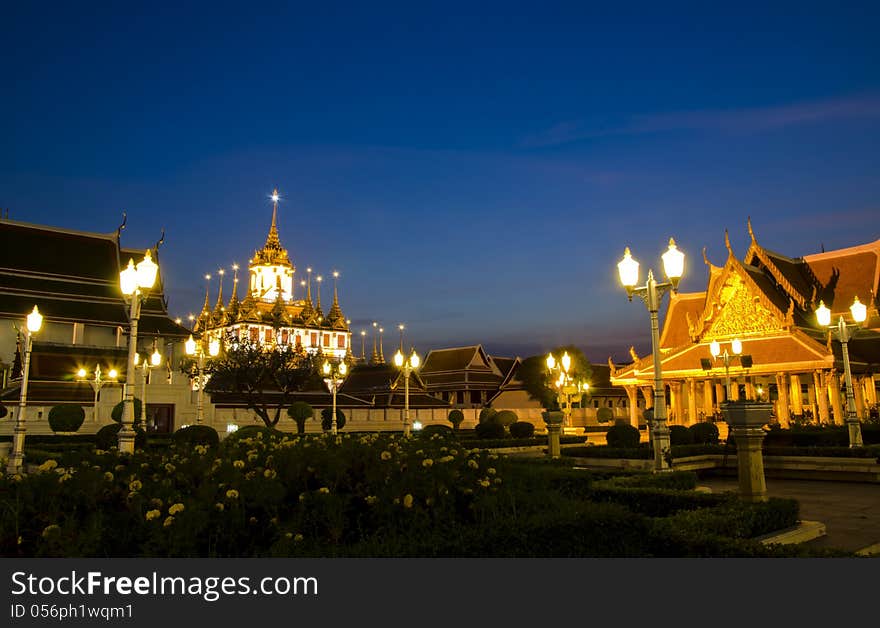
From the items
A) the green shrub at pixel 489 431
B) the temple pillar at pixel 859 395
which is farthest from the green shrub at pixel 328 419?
the temple pillar at pixel 859 395

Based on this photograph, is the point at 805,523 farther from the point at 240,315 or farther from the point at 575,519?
the point at 240,315

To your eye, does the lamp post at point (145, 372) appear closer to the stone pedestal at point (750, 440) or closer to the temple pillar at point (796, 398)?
the stone pedestal at point (750, 440)

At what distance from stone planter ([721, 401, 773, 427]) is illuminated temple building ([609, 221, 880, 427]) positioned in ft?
77.3

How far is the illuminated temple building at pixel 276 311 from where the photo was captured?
334 feet

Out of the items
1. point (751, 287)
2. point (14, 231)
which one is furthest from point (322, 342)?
point (751, 287)

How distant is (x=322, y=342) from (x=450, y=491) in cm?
10638

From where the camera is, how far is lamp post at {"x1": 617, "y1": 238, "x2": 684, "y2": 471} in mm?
10961

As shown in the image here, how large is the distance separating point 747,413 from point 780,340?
90.7 feet

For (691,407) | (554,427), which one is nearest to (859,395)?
(691,407)

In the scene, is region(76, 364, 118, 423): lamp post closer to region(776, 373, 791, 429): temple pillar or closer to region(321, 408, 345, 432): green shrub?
region(321, 408, 345, 432): green shrub

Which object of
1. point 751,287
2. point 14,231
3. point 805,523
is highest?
point 14,231
